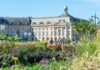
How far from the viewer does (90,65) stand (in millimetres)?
3908

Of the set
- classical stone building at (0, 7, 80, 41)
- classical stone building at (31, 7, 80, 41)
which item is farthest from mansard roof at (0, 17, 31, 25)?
classical stone building at (31, 7, 80, 41)

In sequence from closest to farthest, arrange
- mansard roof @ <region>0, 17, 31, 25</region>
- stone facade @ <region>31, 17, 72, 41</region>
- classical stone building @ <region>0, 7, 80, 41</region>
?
stone facade @ <region>31, 17, 72, 41</region>
classical stone building @ <region>0, 7, 80, 41</region>
mansard roof @ <region>0, 17, 31, 25</region>

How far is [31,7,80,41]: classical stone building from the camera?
415 ft

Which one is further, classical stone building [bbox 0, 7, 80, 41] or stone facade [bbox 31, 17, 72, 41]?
classical stone building [bbox 0, 7, 80, 41]

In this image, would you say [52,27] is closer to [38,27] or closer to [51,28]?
[51,28]

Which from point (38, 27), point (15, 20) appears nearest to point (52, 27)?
point (38, 27)

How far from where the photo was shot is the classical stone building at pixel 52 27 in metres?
127

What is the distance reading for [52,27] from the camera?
428 ft

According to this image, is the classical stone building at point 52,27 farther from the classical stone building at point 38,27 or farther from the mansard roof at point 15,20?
the mansard roof at point 15,20

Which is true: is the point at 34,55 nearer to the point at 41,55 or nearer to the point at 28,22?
the point at 41,55

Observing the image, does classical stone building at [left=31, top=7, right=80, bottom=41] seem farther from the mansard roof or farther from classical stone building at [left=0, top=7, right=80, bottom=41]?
the mansard roof

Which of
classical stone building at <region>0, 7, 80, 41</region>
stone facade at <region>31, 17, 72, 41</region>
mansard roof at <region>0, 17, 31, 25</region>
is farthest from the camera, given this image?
mansard roof at <region>0, 17, 31, 25</region>

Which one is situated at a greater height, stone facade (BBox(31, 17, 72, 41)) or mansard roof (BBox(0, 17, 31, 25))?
mansard roof (BBox(0, 17, 31, 25))

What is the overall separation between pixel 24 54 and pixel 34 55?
0.34m
